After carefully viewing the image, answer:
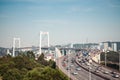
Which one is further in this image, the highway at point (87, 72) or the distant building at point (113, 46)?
the distant building at point (113, 46)

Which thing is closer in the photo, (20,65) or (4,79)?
(4,79)

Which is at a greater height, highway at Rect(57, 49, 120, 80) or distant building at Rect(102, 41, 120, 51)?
distant building at Rect(102, 41, 120, 51)

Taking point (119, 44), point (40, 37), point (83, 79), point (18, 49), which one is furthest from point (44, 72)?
point (119, 44)

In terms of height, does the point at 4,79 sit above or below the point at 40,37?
below

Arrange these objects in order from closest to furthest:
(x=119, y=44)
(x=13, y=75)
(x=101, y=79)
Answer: (x=13, y=75), (x=101, y=79), (x=119, y=44)

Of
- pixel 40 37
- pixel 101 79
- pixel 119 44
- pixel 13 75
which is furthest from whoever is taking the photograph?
pixel 119 44

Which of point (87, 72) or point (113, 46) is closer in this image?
point (87, 72)

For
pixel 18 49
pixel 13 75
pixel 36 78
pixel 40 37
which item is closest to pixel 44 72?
pixel 36 78

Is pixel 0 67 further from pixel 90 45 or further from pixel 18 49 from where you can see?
pixel 90 45

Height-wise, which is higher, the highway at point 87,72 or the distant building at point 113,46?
the distant building at point 113,46

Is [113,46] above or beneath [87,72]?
above

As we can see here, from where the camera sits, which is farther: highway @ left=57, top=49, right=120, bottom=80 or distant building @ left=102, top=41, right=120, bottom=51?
distant building @ left=102, top=41, right=120, bottom=51
